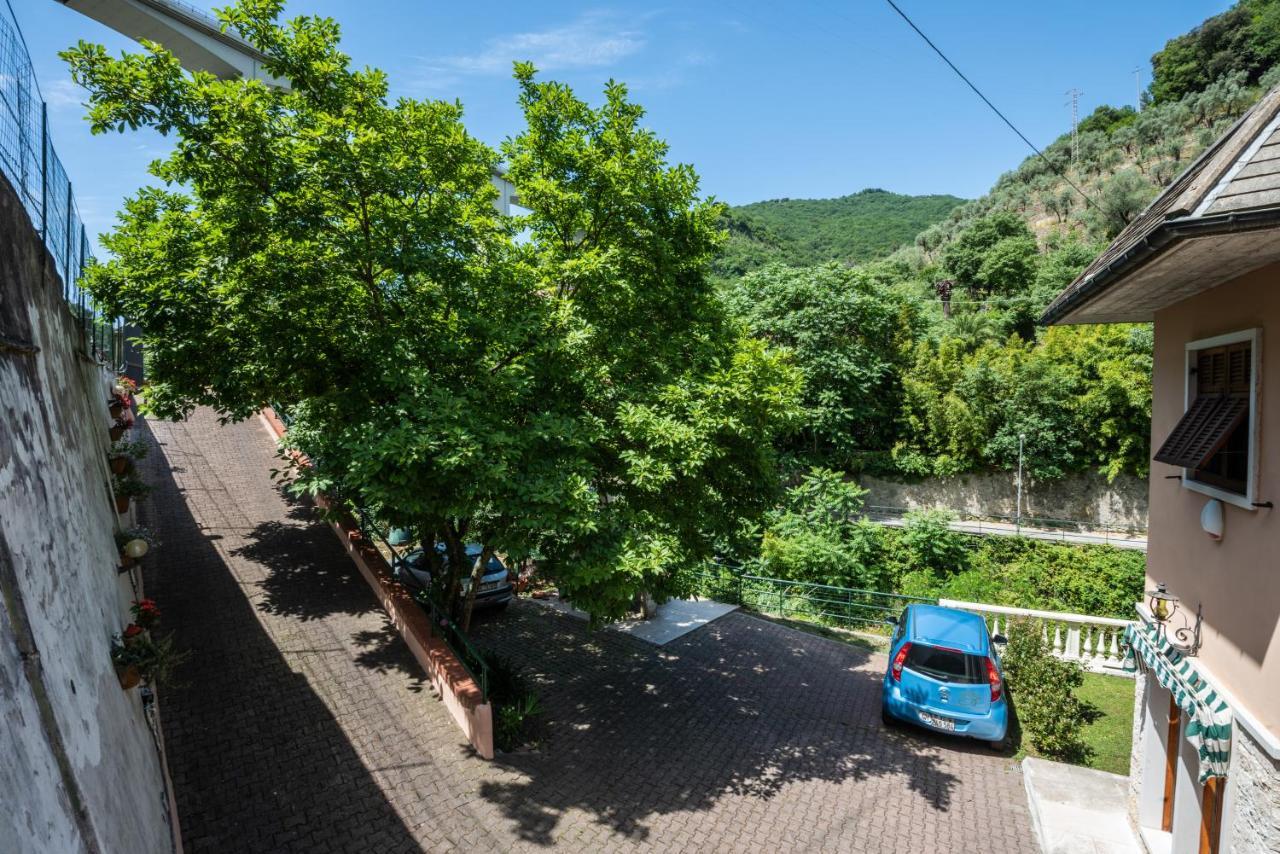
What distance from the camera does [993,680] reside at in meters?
8.61

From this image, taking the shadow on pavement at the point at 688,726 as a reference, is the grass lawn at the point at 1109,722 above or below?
below

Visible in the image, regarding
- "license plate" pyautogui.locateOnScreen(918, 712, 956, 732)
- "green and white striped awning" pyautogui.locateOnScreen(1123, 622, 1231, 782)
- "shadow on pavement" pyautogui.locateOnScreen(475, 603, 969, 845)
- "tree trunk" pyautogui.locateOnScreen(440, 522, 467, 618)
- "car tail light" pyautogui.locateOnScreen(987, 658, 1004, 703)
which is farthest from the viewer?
"tree trunk" pyautogui.locateOnScreen(440, 522, 467, 618)

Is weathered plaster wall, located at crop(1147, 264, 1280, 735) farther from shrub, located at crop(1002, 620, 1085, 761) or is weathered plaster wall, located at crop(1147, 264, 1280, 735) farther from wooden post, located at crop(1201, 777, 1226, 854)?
shrub, located at crop(1002, 620, 1085, 761)

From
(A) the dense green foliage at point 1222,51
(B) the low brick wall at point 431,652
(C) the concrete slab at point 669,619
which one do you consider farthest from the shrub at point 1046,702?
(A) the dense green foliage at point 1222,51

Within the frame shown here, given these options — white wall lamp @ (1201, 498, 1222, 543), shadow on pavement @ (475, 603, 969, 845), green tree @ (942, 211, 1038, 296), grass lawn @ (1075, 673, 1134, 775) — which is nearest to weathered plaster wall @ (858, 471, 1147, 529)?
grass lawn @ (1075, 673, 1134, 775)

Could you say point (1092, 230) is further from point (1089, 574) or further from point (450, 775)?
point (450, 775)

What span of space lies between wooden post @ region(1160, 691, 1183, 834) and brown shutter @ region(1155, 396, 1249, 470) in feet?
8.81

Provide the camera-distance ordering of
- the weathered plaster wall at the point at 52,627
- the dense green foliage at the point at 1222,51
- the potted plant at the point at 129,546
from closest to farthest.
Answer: the weathered plaster wall at the point at 52,627
the potted plant at the point at 129,546
the dense green foliage at the point at 1222,51

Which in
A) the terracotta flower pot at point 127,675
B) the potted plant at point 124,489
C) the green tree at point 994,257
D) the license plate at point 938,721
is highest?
the green tree at point 994,257

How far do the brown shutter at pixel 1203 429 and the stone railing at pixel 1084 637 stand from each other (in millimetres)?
7234

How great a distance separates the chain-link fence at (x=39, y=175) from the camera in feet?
15.9

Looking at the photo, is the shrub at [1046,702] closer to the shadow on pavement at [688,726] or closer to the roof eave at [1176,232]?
the shadow on pavement at [688,726]

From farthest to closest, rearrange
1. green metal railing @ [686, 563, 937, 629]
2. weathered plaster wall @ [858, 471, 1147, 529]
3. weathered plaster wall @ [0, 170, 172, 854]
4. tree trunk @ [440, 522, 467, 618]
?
weathered plaster wall @ [858, 471, 1147, 529] → green metal railing @ [686, 563, 937, 629] → tree trunk @ [440, 522, 467, 618] → weathered plaster wall @ [0, 170, 172, 854]

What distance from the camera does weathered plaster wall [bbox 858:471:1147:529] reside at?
2416cm
